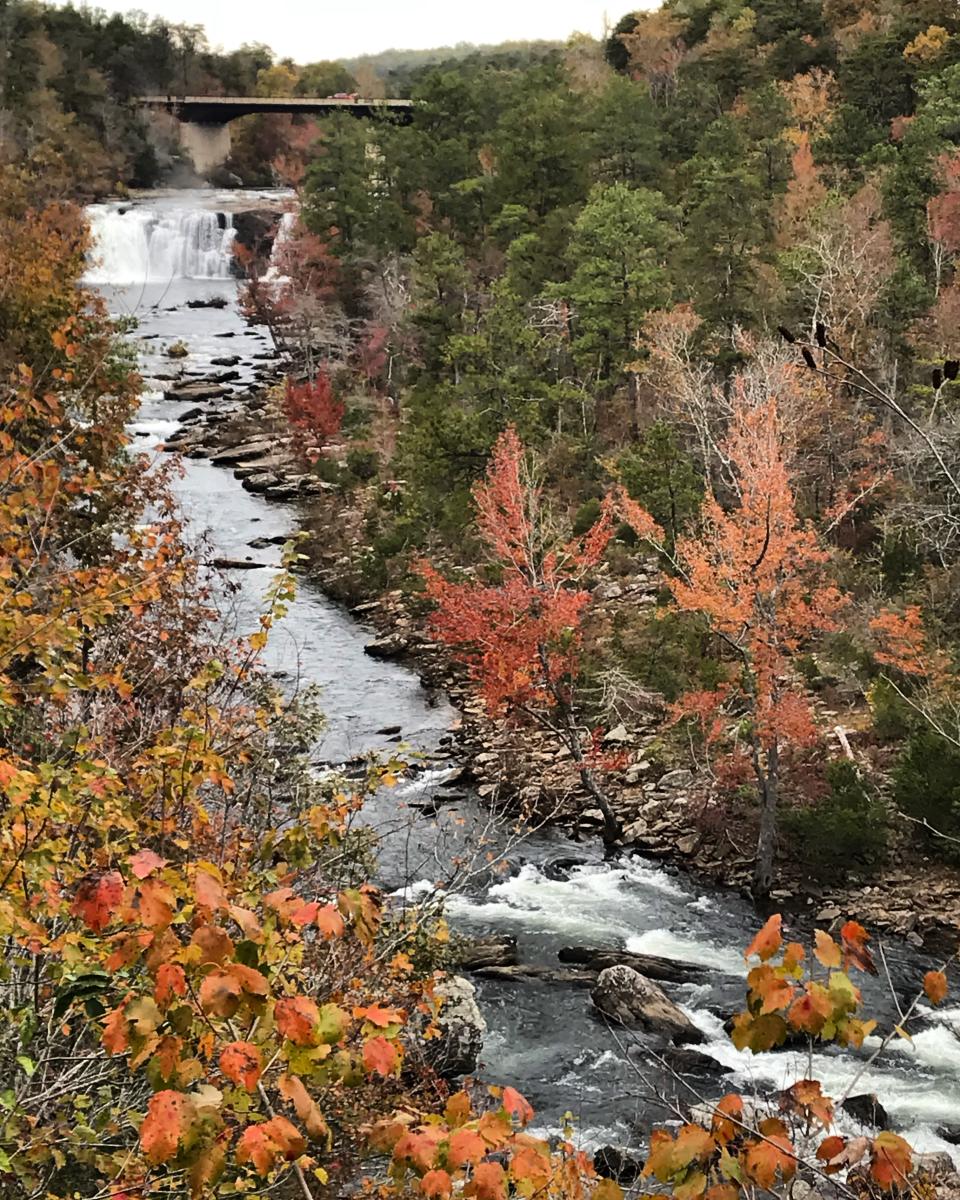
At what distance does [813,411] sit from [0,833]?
24.2 m

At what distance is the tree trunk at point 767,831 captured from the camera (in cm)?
1625

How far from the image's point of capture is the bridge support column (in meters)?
81.9

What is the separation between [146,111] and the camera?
78.4 m

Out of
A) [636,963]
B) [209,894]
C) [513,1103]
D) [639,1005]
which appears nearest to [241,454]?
[636,963]

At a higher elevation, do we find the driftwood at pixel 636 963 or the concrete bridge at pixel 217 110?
the concrete bridge at pixel 217 110

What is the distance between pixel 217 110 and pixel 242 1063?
87813 mm

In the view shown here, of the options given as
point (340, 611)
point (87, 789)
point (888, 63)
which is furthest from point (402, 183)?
point (87, 789)

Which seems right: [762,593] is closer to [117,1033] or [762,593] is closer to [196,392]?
[117,1033]

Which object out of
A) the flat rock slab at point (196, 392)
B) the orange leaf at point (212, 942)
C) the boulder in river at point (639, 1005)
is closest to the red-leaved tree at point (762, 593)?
the boulder in river at point (639, 1005)

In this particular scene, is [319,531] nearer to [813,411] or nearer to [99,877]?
[813,411]

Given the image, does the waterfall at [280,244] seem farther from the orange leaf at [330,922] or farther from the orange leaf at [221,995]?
the orange leaf at [221,995]

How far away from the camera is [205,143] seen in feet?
273

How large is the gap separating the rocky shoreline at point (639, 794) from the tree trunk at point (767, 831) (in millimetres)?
312

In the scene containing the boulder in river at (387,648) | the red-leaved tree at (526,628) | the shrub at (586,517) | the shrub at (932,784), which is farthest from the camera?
the shrub at (586,517)
